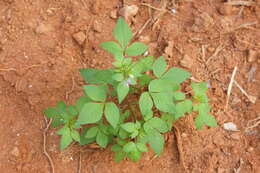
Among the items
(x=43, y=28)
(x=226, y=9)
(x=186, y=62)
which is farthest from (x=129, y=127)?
(x=226, y=9)

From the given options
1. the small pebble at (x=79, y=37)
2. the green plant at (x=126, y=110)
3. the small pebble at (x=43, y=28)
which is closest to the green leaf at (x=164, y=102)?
the green plant at (x=126, y=110)

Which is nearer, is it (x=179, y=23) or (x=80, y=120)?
(x=80, y=120)

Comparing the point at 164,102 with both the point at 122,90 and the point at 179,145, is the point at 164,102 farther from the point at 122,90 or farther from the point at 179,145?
the point at 179,145

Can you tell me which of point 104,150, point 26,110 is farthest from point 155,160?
point 26,110

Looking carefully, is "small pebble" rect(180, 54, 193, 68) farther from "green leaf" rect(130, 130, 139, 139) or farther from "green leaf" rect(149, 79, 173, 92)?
"green leaf" rect(130, 130, 139, 139)

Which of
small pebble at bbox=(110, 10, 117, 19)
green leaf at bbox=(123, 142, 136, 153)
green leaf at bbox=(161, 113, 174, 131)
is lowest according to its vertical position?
green leaf at bbox=(123, 142, 136, 153)

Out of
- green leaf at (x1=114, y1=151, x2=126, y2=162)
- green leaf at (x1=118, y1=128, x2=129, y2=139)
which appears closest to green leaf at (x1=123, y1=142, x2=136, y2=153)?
green leaf at (x1=118, y1=128, x2=129, y2=139)

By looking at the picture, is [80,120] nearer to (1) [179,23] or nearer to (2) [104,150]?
(2) [104,150]
